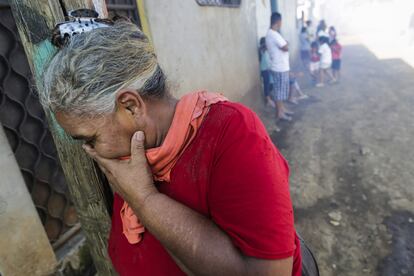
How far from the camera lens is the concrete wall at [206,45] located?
3.64 metres

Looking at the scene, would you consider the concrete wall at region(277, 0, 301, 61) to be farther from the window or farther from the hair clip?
the hair clip

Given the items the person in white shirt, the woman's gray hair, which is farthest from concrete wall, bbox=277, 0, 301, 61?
the woman's gray hair

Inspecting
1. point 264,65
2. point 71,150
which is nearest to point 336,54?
point 264,65

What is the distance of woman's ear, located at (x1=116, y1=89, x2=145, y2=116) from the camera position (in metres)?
1.01

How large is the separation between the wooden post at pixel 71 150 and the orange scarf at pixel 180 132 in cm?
43

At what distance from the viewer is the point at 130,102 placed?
104cm

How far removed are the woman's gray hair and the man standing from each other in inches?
235

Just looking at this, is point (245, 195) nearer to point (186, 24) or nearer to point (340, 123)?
point (186, 24)

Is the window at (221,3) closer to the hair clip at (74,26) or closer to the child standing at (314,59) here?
the hair clip at (74,26)

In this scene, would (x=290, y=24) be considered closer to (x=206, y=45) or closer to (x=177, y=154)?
(x=206, y=45)

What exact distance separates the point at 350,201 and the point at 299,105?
4.70m

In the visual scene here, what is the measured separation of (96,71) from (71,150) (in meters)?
0.54

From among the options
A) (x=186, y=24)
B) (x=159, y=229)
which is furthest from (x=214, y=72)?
(x=159, y=229)

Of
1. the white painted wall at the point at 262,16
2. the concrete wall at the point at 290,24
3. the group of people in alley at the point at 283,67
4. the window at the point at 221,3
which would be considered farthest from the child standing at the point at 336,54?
the window at the point at 221,3
